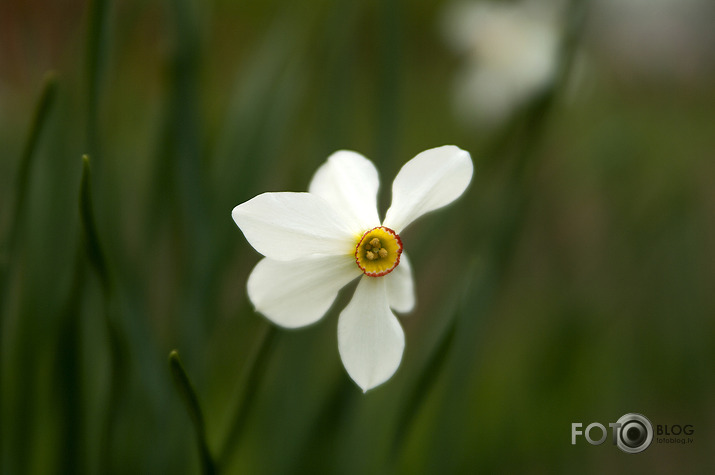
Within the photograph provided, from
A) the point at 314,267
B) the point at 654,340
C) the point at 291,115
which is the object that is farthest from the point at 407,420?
the point at 654,340

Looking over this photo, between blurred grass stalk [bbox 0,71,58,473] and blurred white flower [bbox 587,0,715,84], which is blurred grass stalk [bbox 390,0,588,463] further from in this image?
blurred white flower [bbox 587,0,715,84]

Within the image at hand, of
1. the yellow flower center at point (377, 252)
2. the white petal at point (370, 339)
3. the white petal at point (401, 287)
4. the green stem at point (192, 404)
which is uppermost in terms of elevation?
the yellow flower center at point (377, 252)

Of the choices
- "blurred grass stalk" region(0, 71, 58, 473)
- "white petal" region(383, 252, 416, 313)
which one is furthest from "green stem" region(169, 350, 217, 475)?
"blurred grass stalk" region(0, 71, 58, 473)

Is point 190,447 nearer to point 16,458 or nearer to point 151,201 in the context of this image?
point 16,458

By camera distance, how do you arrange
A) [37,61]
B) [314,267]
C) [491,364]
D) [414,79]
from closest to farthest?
[314,267] < [37,61] < [491,364] < [414,79]

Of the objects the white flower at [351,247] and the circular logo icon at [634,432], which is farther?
the circular logo icon at [634,432]

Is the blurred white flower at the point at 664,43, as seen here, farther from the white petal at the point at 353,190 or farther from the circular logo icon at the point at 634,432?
the white petal at the point at 353,190

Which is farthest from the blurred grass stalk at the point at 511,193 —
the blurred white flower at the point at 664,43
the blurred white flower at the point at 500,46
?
the blurred white flower at the point at 664,43

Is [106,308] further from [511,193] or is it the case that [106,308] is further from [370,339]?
[511,193]
